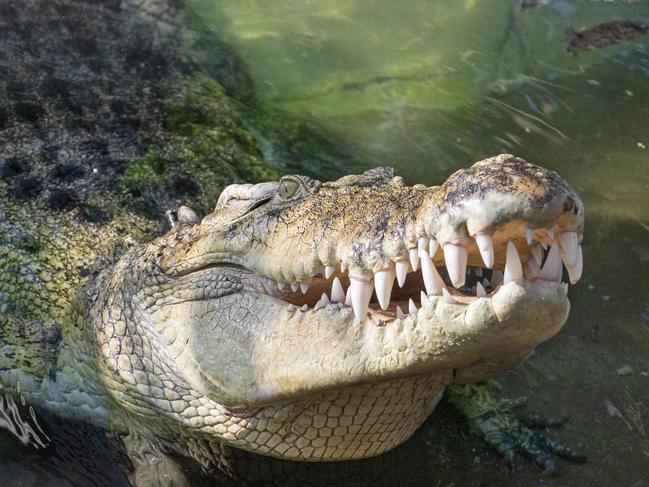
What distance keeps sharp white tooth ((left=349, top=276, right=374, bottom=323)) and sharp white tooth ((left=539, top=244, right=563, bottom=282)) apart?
21.1 inches

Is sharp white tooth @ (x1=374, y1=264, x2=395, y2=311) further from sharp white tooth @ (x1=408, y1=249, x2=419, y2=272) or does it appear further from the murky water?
the murky water

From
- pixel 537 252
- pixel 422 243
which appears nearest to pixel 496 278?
pixel 537 252

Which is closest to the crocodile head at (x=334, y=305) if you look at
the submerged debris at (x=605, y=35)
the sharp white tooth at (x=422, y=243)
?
the sharp white tooth at (x=422, y=243)

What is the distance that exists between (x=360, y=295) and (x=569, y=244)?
633 millimetres

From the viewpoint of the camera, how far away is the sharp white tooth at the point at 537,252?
2460mm

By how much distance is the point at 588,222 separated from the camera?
17.6 ft

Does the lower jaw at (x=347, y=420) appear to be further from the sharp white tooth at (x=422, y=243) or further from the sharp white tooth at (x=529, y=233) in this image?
the sharp white tooth at (x=529, y=233)

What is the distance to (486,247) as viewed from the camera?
90.9 inches

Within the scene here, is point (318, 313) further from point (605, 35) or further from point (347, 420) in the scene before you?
point (605, 35)

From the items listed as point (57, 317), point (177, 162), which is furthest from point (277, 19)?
point (57, 317)

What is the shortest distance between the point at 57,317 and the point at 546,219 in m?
2.62

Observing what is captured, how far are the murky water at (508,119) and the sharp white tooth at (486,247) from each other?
69.6 inches

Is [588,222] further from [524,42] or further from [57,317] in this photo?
[57,317]

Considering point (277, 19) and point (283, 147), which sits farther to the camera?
point (277, 19)
